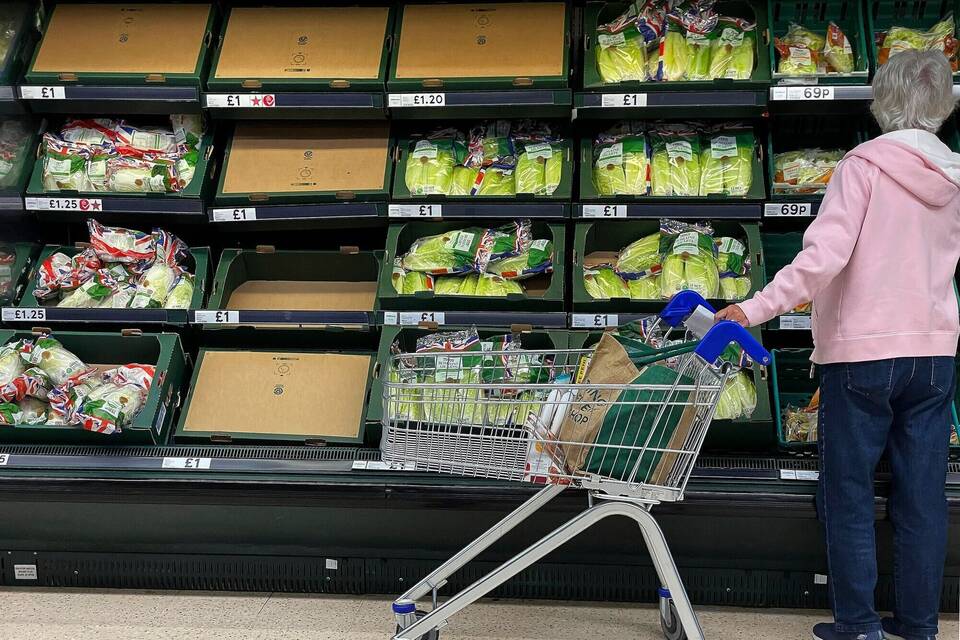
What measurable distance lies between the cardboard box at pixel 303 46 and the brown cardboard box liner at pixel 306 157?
0.30m

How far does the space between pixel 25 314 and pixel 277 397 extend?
0.97 meters

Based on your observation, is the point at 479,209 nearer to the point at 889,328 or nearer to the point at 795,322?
the point at 795,322

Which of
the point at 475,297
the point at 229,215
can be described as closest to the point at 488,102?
the point at 475,297

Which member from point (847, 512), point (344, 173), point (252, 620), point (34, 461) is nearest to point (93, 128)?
point (344, 173)

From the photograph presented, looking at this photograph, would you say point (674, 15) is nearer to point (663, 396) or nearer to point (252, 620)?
point (663, 396)

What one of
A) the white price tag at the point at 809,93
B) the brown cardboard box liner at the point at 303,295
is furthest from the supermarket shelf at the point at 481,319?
the white price tag at the point at 809,93

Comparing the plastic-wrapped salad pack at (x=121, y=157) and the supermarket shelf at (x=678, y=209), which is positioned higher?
the plastic-wrapped salad pack at (x=121, y=157)

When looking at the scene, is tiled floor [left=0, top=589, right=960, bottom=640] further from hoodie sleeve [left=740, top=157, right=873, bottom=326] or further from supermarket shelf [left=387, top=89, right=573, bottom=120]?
supermarket shelf [left=387, top=89, right=573, bottom=120]

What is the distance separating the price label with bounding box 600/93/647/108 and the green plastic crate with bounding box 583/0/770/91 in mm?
21

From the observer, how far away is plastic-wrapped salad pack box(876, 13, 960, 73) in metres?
3.44

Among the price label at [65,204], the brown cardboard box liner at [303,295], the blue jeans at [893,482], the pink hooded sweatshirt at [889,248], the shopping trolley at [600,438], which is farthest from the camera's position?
the brown cardboard box liner at [303,295]

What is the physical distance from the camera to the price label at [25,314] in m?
3.61

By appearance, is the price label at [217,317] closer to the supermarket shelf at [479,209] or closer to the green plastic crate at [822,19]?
the supermarket shelf at [479,209]

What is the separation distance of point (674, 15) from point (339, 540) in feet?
7.21
